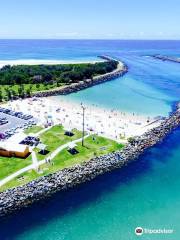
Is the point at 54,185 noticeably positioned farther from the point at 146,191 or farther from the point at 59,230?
the point at 146,191

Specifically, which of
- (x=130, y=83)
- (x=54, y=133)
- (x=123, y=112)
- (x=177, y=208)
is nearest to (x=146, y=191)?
(x=177, y=208)

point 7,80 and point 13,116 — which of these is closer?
point 13,116

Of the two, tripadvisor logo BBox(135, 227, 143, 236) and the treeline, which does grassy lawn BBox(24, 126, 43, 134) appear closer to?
tripadvisor logo BBox(135, 227, 143, 236)

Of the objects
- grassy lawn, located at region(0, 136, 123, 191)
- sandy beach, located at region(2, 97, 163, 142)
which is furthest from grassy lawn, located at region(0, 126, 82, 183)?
sandy beach, located at region(2, 97, 163, 142)

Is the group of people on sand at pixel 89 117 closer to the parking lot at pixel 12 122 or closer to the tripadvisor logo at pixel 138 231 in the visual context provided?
the parking lot at pixel 12 122

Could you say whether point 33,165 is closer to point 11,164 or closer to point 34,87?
point 11,164

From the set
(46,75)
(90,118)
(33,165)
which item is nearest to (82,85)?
(46,75)
